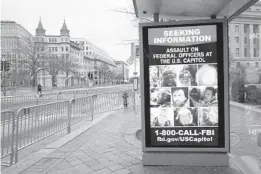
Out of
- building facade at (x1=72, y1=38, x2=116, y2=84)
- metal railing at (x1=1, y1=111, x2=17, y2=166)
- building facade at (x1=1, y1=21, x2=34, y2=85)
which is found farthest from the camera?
building facade at (x1=72, y1=38, x2=116, y2=84)

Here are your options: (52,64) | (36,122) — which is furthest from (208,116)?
(52,64)

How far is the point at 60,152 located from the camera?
17.0 ft

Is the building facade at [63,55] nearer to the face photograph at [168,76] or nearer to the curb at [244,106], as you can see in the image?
the curb at [244,106]

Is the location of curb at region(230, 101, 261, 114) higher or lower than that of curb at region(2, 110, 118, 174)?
higher

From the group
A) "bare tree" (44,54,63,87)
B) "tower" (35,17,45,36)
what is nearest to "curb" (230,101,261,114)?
"bare tree" (44,54,63,87)

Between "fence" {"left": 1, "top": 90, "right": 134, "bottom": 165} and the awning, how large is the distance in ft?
10.5

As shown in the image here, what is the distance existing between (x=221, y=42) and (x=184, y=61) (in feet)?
2.12

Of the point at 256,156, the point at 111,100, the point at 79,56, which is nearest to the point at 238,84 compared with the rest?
the point at 256,156

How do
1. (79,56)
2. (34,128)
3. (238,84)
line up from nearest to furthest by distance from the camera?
(34,128) < (238,84) < (79,56)

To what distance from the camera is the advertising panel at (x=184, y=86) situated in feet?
13.1

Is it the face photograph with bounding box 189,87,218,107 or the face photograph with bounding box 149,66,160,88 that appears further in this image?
the face photograph with bounding box 149,66,160,88

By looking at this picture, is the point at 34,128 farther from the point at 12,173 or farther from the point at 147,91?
the point at 147,91

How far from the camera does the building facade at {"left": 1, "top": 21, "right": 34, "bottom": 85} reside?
4508 centimetres

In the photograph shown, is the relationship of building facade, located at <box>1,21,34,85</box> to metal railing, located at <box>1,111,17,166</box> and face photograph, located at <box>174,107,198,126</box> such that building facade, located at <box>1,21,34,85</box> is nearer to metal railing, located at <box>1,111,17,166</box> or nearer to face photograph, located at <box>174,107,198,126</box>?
metal railing, located at <box>1,111,17,166</box>
